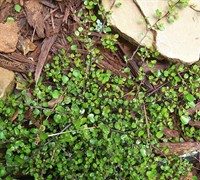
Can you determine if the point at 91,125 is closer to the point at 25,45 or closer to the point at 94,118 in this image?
the point at 94,118

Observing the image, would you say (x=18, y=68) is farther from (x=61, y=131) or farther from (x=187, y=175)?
(x=187, y=175)

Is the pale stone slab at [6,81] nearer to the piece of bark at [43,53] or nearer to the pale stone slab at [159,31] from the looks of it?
the piece of bark at [43,53]

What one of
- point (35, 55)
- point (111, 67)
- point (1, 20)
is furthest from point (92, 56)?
point (1, 20)

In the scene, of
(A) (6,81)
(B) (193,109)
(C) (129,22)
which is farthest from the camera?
(B) (193,109)

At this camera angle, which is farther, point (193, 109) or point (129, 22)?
point (193, 109)

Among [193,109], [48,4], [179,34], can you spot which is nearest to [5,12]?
[48,4]

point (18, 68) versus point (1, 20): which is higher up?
point (1, 20)
